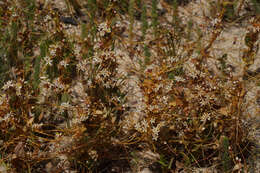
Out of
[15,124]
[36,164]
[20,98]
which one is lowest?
[36,164]

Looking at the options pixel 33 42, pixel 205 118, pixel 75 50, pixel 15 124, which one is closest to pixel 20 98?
pixel 15 124

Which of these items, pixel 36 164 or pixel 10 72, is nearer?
pixel 36 164

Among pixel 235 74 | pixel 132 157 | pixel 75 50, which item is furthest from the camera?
pixel 235 74

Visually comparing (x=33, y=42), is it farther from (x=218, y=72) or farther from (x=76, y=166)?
(x=218, y=72)

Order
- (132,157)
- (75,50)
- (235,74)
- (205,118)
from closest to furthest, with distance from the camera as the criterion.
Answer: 1. (205,118)
2. (132,157)
3. (75,50)
4. (235,74)

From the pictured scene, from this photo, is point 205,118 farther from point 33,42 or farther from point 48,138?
point 33,42

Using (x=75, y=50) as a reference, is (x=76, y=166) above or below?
below

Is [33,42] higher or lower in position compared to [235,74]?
higher

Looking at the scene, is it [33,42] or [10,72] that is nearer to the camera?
[10,72]

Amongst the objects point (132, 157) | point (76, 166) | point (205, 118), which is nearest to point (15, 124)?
point (76, 166)
